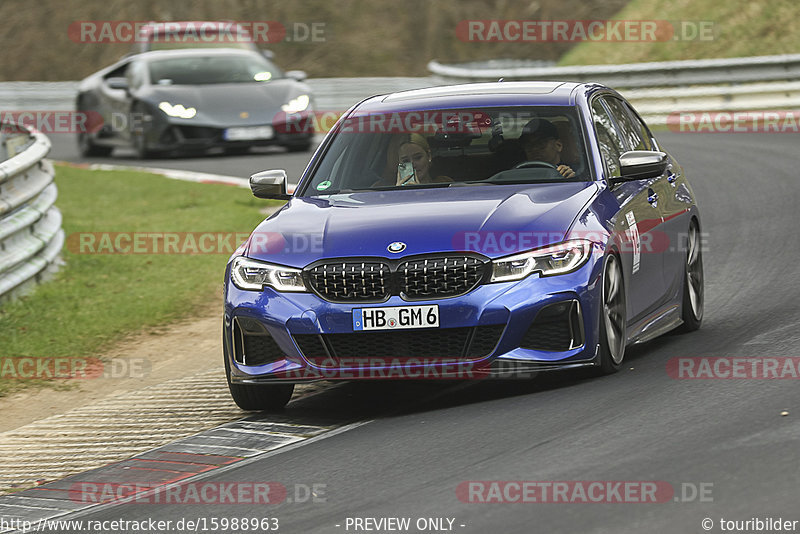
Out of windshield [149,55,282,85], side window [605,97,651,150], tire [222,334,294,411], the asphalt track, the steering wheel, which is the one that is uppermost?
the steering wheel

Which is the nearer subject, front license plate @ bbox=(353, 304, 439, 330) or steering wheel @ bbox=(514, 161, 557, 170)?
front license plate @ bbox=(353, 304, 439, 330)

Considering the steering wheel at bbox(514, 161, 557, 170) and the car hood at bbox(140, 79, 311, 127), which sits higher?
the steering wheel at bbox(514, 161, 557, 170)

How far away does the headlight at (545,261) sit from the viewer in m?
7.00

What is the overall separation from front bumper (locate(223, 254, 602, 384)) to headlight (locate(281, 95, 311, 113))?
14.6 meters

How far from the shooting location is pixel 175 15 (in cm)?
4594

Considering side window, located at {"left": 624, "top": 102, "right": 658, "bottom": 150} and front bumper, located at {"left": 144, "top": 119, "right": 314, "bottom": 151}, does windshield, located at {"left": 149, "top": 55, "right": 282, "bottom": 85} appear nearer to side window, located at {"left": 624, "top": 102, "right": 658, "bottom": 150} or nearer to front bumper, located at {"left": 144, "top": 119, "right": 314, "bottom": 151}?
front bumper, located at {"left": 144, "top": 119, "right": 314, "bottom": 151}

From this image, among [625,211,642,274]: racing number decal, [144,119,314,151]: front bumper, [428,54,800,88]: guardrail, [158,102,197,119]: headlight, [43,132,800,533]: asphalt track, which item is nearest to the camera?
[43,132,800,533]: asphalt track

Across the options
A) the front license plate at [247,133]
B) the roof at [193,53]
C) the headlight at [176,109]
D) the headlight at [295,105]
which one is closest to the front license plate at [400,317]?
the front license plate at [247,133]

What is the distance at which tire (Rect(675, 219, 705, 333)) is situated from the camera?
29.1 ft

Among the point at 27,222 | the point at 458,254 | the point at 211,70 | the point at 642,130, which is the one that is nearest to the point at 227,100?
the point at 211,70

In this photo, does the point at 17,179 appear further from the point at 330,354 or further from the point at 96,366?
the point at 330,354

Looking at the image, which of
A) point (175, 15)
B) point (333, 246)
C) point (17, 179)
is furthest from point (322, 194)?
point (175, 15)

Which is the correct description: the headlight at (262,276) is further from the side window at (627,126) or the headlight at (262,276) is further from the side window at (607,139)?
the side window at (627,126)

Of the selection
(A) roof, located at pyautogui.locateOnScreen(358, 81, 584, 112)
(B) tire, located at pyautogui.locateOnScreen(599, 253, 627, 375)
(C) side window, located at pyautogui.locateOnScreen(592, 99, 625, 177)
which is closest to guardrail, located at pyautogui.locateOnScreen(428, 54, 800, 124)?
(A) roof, located at pyautogui.locateOnScreen(358, 81, 584, 112)
